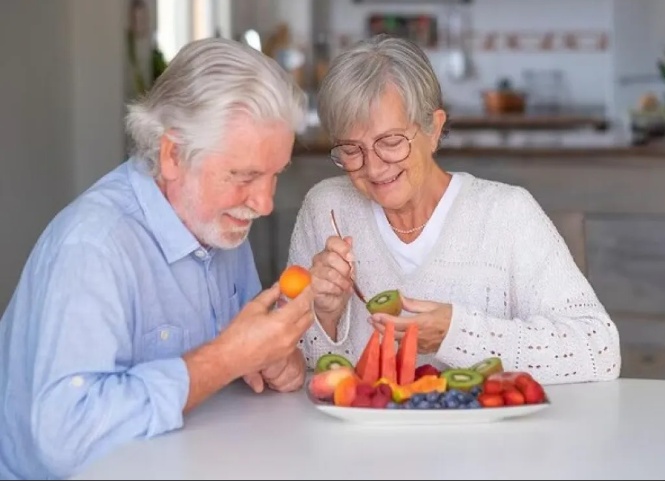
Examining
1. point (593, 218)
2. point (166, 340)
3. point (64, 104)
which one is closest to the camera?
point (166, 340)

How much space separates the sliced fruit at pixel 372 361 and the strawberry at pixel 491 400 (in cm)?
17

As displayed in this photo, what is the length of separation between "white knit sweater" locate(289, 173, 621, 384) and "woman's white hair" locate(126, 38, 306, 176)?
0.52 meters

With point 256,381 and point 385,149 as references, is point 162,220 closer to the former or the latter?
point 256,381

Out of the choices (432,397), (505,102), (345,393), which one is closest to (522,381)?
(432,397)

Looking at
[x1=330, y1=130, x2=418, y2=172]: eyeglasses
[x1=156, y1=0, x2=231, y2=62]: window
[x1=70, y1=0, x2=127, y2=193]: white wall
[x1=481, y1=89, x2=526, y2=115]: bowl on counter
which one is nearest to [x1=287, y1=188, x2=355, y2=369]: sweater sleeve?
[x1=330, y1=130, x2=418, y2=172]: eyeglasses

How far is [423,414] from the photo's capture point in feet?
5.73

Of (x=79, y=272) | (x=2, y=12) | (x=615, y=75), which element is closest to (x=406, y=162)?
(x=79, y=272)

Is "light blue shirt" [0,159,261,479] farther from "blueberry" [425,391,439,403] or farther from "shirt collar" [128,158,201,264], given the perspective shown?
"blueberry" [425,391,439,403]

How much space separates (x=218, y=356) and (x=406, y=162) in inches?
27.4

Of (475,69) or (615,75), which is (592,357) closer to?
(615,75)

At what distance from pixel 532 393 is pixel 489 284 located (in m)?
0.56

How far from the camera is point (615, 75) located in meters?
7.67

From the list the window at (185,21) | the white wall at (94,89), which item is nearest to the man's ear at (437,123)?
the white wall at (94,89)

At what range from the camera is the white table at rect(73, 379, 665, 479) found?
5.01ft
